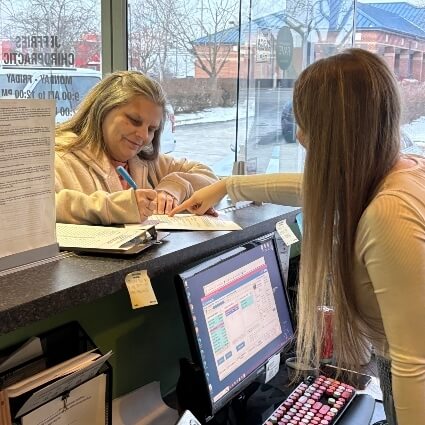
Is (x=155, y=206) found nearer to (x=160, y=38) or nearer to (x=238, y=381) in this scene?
(x=238, y=381)

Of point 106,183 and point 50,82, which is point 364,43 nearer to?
point 50,82

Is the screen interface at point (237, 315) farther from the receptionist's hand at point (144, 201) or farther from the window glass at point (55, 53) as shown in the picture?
the window glass at point (55, 53)

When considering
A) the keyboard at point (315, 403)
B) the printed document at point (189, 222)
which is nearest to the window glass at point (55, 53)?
the printed document at point (189, 222)

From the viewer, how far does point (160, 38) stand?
310cm

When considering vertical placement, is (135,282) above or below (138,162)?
below

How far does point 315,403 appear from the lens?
136 cm

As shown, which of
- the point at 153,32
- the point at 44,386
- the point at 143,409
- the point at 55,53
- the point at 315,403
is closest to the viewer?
the point at 44,386

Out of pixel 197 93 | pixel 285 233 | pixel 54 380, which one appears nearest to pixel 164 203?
pixel 285 233

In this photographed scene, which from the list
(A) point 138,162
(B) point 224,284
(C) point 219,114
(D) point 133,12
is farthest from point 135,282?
(D) point 133,12

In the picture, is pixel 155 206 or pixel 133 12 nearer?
pixel 155 206

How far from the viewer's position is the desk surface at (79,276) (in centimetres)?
86

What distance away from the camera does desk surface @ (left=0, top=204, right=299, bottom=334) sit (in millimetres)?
863

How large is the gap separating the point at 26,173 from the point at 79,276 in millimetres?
191

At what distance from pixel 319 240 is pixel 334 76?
30 cm
